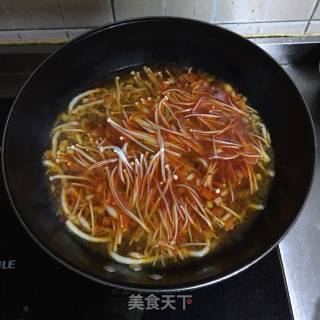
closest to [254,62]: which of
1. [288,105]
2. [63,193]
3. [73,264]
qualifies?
[288,105]

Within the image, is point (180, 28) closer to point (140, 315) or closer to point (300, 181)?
point (300, 181)

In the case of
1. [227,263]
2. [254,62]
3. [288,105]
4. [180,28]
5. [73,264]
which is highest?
[180,28]

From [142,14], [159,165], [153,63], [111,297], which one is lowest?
[111,297]

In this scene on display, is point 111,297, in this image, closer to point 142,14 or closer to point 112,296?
point 112,296

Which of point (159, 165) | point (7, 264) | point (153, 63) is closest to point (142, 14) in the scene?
point (153, 63)

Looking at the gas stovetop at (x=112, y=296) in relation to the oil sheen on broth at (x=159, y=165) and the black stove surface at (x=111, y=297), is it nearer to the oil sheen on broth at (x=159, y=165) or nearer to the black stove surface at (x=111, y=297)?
the black stove surface at (x=111, y=297)

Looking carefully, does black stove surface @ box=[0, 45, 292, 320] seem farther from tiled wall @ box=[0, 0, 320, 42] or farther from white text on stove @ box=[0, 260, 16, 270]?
tiled wall @ box=[0, 0, 320, 42]

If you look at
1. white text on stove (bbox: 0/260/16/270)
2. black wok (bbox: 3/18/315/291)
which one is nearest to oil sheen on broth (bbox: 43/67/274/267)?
black wok (bbox: 3/18/315/291)
